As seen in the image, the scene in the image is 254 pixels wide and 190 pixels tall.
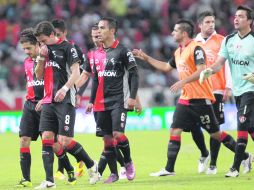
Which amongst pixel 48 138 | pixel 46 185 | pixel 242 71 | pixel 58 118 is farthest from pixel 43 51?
pixel 242 71

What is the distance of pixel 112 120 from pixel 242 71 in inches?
82.4

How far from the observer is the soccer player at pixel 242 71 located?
13.1m

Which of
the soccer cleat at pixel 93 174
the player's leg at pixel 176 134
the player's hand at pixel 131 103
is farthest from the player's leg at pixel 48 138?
the player's leg at pixel 176 134

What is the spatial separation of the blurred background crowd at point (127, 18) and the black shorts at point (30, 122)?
1614cm

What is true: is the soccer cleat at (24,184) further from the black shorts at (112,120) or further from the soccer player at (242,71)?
the soccer player at (242,71)

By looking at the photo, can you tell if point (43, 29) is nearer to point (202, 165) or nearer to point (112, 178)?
point (112, 178)

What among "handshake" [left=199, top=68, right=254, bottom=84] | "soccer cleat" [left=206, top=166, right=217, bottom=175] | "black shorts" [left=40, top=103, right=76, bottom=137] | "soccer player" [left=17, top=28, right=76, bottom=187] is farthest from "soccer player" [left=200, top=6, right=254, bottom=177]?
"soccer player" [left=17, top=28, right=76, bottom=187]

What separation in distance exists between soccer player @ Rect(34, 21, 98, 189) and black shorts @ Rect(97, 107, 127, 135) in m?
0.72

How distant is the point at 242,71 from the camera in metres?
13.2

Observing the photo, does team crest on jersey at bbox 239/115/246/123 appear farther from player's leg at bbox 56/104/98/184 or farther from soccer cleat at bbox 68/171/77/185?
soccer cleat at bbox 68/171/77/185

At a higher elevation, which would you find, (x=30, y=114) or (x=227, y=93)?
(x=227, y=93)

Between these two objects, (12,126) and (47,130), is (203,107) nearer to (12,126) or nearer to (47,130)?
(47,130)

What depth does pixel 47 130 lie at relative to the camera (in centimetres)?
1264

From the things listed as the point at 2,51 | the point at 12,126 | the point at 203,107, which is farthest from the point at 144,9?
the point at 203,107
